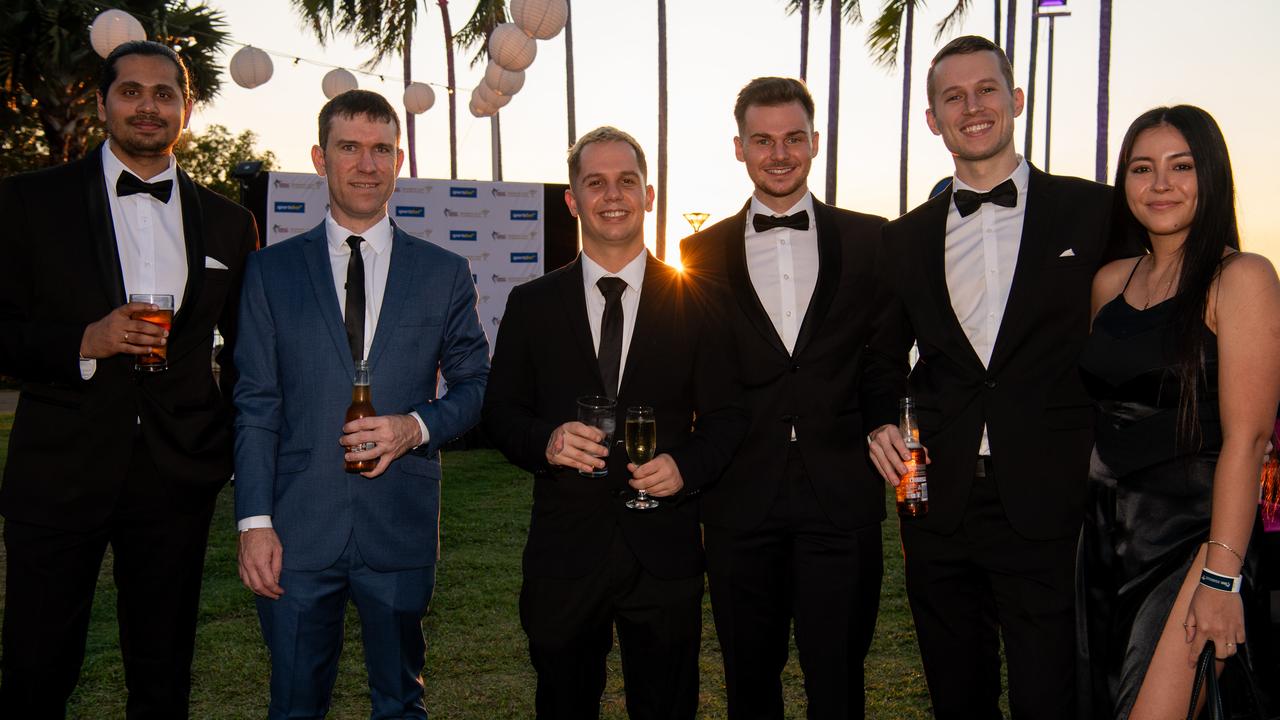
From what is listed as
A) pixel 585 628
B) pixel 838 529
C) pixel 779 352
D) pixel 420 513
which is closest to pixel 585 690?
pixel 585 628

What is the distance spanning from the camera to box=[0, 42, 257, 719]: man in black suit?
3.41m

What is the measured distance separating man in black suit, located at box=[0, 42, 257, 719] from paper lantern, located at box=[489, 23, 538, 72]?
1079cm

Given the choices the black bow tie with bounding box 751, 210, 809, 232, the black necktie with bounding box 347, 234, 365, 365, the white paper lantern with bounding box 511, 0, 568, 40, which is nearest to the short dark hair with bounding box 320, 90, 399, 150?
the black necktie with bounding box 347, 234, 365, 365

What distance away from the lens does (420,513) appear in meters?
3.45

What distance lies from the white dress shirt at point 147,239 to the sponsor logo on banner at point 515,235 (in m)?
10.5

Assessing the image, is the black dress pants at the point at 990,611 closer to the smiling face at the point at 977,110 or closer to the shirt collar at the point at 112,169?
the smiling face at the point at 977,110

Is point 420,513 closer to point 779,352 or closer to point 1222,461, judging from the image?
point 779,352

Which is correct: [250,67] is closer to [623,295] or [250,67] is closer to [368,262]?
[368,262]

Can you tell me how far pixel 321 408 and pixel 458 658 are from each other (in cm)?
286

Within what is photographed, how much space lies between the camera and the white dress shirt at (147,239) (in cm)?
359

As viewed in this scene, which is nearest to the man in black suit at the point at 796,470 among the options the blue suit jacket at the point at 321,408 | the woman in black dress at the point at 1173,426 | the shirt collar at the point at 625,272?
the shirt collar at the point at 625,272

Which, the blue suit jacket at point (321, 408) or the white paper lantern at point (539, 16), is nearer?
the blue suit jacket at point (321, 408)

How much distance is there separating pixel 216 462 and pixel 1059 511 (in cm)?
309

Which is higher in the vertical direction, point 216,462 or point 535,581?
point 216,462
